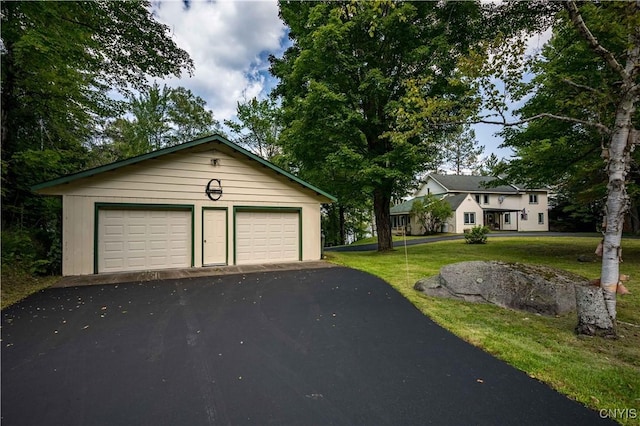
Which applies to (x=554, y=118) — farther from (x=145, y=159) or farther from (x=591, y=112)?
(x=145, y=159)

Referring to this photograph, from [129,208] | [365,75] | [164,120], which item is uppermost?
[164,120]

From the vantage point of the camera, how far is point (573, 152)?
1133cm

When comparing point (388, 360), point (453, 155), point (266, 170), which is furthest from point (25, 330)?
point (453, 155)

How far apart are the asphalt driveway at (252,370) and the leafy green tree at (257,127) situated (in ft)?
71.5

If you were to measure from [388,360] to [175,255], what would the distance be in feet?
27.0

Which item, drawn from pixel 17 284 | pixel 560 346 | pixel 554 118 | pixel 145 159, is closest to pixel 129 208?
pixel 145 159

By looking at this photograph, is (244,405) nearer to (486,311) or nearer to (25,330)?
(25,330)

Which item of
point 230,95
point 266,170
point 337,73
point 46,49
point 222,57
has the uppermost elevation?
point 230,95

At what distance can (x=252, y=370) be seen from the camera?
317cm

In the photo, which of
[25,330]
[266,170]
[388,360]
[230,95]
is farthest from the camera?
[230,95]

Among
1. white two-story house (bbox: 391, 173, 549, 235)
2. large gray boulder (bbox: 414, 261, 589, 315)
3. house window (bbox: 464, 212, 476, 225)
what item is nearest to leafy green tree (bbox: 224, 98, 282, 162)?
white two-story house (bbox: 391, 173, 549, 235)

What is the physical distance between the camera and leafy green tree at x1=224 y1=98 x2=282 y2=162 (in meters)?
25.8

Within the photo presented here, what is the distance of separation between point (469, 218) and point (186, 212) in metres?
27.1

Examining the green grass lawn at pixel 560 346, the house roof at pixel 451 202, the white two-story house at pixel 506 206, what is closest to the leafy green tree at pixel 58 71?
the green grass lawn at pixel 560 346
